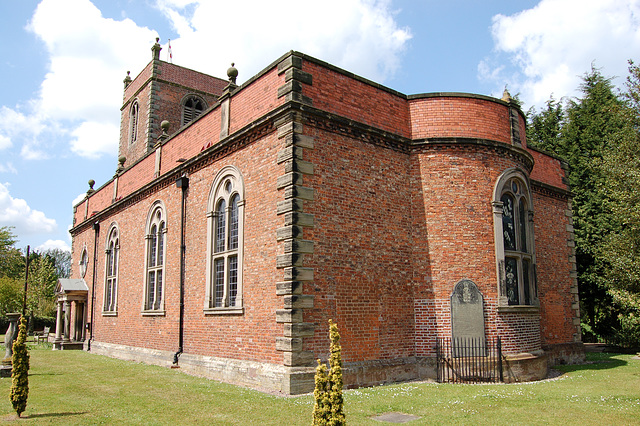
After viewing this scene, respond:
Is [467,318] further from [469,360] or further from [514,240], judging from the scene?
[514,240]

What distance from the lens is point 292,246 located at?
37.3ft

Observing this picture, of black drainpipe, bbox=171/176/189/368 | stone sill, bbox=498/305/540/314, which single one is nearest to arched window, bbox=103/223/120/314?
black drainpipe, bbox=171/176/189/368

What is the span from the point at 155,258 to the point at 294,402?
10.9 metres

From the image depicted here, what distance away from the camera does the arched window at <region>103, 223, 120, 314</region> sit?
2258 cm

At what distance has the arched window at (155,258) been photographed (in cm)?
1814

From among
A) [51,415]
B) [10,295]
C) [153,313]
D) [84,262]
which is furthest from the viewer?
[10,295]

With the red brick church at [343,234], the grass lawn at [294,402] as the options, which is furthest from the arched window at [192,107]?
the grass lawn at [294,402]

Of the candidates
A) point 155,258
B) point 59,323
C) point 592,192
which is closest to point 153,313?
point 155,258

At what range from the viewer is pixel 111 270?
923 inches

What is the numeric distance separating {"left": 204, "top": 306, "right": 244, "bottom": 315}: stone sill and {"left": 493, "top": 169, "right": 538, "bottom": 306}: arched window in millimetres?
6911

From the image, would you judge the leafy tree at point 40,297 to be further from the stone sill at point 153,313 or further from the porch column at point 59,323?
the stone sill at point 153,313

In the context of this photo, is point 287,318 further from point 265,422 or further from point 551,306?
point 551,306

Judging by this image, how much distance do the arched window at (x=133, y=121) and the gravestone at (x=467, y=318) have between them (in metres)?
21.6

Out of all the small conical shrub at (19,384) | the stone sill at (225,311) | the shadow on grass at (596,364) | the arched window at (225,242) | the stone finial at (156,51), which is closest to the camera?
the small conical shrub at (19,384)
